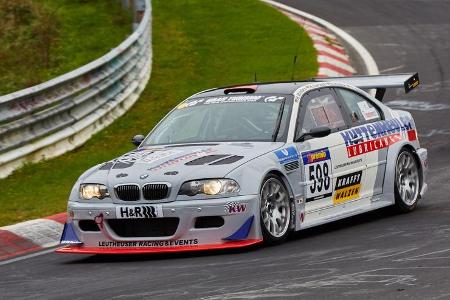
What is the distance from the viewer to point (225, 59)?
75.8 ft

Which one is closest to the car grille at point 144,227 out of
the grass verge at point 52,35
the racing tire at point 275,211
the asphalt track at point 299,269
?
the asphalt track at point 299,269

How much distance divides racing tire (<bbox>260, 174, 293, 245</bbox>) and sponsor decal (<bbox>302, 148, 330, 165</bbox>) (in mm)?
442

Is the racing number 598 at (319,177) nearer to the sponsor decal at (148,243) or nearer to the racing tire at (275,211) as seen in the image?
the racing tire at (275,211)

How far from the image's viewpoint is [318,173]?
1076 centimetres

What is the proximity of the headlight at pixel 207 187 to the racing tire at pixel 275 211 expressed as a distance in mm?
308

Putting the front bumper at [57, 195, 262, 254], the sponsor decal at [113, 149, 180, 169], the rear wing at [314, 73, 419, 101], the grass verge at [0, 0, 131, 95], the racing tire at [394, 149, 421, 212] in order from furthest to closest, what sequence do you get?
the grass verge at [0, 0, 131, 95]
the rear wing at [314, 73, 419, 101]
the racing tire at [394, 149, 421, 212]
the sponsor decal at [113, 149, 180, 169]
the front bumper at [57, 195, 262, 254]

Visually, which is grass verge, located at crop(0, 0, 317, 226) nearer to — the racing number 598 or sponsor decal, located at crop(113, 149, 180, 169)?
sponsor decal, located at crop(113, 149, 180, 169)

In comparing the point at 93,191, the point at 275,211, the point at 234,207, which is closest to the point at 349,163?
the point at 275,211

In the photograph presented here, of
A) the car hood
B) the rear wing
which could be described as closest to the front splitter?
the car hood

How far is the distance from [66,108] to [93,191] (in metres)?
6.30

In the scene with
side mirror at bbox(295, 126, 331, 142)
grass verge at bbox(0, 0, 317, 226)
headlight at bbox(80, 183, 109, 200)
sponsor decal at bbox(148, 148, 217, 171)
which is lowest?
grass verge at bbox(0, 0, 317, 226)

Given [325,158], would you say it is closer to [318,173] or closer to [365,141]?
[318,173]

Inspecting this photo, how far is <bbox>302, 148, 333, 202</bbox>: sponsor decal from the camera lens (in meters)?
10.6

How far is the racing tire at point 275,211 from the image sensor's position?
9.96m
